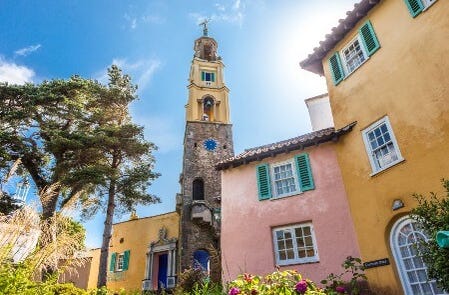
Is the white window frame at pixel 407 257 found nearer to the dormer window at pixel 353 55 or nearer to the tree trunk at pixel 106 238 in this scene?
the dormer window at pixel 353 55

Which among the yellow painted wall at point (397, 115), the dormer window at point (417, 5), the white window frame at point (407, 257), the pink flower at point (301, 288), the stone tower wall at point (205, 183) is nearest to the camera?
the pink flower at point (301, 288)

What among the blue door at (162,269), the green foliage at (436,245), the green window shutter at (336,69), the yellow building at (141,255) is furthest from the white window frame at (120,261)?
the green foliage at (436,245)

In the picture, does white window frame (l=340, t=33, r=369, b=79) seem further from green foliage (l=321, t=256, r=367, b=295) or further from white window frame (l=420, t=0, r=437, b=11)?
green foliage (l=321, t=256, r=367, b=295)

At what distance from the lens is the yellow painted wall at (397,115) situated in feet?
29.5

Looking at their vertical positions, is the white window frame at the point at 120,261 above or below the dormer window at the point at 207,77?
below

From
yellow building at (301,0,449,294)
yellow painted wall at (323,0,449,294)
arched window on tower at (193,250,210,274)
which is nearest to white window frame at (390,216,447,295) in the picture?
yellow building at (301,0,449,294)

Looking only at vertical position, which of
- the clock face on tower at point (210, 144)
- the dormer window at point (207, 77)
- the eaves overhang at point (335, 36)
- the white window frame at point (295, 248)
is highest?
the dormer window at point (207, 77)

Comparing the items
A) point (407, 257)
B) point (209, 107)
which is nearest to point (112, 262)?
point (209, 107)

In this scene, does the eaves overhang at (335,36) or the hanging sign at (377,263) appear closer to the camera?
the hanging sign at (377,263)

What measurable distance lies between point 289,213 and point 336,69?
636 centimetres

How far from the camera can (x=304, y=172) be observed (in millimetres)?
12898

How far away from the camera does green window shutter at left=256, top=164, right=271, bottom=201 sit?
13344mm

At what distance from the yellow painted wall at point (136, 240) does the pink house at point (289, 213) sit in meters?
11.6

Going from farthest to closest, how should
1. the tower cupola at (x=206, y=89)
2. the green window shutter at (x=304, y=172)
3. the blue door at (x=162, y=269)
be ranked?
the tower cupola at (x=206, y=89)
the blue door at (x=162, y=269)
the green window shutter at (x=304, y=172)
